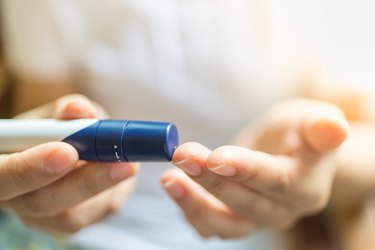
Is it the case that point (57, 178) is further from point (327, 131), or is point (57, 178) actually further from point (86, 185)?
point (327, 131)

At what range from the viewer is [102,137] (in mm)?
190

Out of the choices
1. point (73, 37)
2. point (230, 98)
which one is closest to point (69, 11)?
point (73, 37)

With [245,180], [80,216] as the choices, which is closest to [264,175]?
[245,180]

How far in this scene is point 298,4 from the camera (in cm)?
34

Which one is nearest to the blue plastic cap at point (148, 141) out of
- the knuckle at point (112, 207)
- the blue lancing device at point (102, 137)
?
the blue lancing device at point (102, 137)

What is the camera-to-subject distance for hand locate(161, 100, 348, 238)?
19cm

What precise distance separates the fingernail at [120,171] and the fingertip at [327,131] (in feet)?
0.31

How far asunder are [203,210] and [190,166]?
76 mm

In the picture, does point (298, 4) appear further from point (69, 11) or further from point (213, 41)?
point (69, 11)

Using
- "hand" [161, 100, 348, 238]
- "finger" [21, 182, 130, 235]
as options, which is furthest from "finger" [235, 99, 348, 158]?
"finger" [21, 182, 130, 235]

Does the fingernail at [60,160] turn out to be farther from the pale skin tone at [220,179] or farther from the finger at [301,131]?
the finger at [301,131]

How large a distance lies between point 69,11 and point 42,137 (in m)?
0.20

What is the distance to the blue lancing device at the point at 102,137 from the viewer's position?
7.3 inches

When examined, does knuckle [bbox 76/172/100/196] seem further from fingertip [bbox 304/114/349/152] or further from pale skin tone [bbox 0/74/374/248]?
fingertip [bbox 304/114/349/152]
